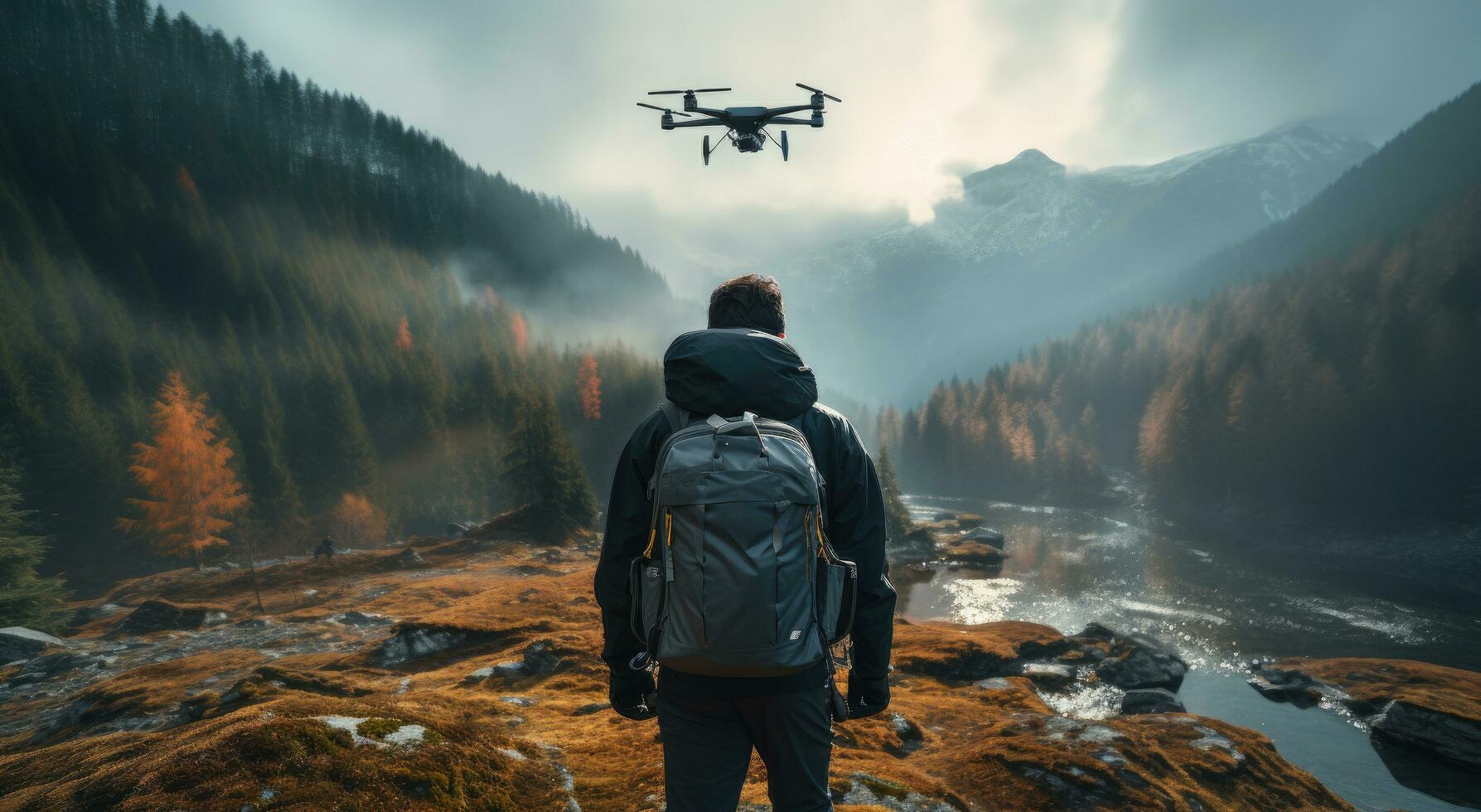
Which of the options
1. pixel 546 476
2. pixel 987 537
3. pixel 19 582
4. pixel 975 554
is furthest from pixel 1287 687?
pixel 19 582

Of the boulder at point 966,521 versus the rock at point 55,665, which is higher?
the rock at point 55,665

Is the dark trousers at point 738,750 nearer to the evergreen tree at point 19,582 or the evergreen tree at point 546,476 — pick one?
the evergreen tree at point 19,582

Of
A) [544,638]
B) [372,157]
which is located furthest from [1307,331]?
[372,157]

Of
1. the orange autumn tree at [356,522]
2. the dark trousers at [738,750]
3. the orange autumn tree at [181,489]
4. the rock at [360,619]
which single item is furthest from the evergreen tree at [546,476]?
the dark trousers at [738,750]

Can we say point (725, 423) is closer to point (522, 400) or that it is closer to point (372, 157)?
point (522, 400)

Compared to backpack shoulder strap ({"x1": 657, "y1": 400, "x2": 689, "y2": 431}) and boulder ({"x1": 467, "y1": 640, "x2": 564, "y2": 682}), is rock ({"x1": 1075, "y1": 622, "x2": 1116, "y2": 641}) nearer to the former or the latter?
boulder ({"x1": 467, "y1": 640, "x2": 564, "y2": 682})

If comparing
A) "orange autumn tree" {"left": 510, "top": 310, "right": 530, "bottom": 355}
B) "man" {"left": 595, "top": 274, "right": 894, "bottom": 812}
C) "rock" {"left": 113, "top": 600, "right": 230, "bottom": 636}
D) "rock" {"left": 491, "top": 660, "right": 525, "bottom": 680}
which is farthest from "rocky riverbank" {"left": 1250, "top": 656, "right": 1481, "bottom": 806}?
"orange autumn tree" {"left": 510, "top": 310, "right": 530, "bottom": 355}

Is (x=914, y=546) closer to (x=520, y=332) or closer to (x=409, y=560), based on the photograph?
(x=409, y=560)
